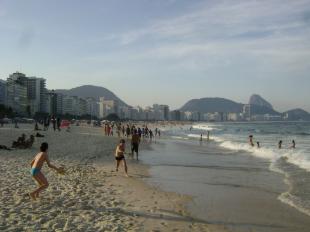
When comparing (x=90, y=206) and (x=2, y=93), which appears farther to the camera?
(x=2, y=93)

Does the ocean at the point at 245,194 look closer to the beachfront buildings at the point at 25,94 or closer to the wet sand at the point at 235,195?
the wet sand at the point at 235,195

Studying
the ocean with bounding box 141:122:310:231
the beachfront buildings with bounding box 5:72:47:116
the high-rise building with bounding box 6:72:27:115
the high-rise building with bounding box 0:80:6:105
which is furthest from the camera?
the beachfront buildings with bounding box 5:72:47:116

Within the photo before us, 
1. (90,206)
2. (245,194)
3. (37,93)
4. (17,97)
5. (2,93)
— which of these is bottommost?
(245,194)

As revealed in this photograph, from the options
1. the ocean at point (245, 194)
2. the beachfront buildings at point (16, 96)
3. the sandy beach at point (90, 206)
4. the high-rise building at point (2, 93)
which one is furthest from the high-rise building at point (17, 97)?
the sandy beach at point (90, 206)

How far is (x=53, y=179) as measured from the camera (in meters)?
12.1

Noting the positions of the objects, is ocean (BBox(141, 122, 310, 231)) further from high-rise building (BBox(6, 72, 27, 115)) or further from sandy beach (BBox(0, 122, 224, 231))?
high-rise building (BBox(6, 72, 27, 115))

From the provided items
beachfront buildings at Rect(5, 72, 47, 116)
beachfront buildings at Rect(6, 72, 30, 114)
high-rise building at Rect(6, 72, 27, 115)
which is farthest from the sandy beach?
beachfront buildings at Rect(6, 72, 30, 114)

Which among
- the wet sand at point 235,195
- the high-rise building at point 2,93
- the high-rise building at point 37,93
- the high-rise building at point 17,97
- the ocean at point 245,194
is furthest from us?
the high-rise building at point 37,93

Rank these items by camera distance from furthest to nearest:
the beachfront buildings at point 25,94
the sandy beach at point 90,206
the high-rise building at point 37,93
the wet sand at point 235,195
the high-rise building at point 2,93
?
the high-rise building at point 37,93 < the beachfront buildings at point 25,94 < the high-rise building at point 2,93 < the wet sand at point 235,195 < the sandy beach at point 90,206

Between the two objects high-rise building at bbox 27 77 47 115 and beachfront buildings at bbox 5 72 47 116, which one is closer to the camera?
beachfront buildings at bbox 5 72 47 116

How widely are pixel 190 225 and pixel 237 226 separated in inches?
37.9

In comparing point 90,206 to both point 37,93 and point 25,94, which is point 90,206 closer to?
point 25,94

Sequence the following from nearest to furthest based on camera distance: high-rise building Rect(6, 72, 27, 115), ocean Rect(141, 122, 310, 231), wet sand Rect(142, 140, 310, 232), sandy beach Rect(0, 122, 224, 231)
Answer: sandy beach Rect(0, 122, 224, 231), wet sand Rect(142, 140, 310, 232), ocean Rect(141, 122, 310, 231), high-rise building Rect(6, 72, 27, 115)

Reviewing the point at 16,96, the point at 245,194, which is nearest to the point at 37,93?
the point at 16,96
